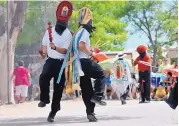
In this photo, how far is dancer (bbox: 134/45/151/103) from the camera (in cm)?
1642

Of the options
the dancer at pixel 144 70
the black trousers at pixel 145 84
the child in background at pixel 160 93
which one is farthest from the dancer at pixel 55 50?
the child in background at pixel 160 93

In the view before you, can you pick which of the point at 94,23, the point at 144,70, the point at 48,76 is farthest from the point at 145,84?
the point at 94,23

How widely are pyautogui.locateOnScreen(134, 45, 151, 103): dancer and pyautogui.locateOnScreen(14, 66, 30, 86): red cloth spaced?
470 centimetres

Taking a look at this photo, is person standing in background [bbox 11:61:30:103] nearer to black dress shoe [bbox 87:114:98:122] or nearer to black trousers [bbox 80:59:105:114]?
black trousers [bbox 80:59:105:114]

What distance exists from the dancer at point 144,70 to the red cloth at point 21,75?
470 cm

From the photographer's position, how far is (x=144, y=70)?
54.7ft

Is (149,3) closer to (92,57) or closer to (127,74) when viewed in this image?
(127,74)

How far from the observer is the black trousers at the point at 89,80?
9.65 meters

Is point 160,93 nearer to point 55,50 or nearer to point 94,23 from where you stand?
point 55,50

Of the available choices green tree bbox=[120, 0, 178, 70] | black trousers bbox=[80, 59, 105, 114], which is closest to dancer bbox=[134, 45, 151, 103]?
black trousers bbox=[80, 59, 105, 114]

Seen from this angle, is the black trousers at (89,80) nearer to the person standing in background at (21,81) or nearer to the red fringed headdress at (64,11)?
the red fringed headdress at (64,11)

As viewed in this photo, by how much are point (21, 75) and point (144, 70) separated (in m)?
4.99

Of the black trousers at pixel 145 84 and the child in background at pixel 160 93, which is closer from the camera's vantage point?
the black trousers at pixel 145 84

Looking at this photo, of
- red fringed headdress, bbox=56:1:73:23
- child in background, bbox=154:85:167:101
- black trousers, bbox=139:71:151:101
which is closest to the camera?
red fringed headdress, bbox=56:1:73:23
